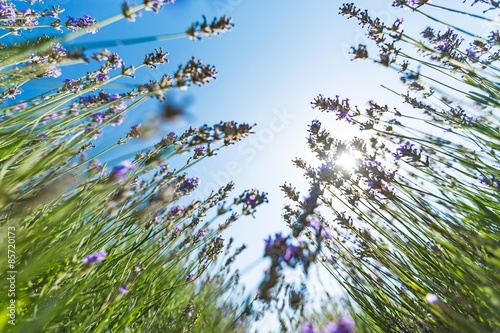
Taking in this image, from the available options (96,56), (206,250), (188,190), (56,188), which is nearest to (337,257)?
(206,250)

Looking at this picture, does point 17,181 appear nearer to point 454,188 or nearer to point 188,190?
point 188,190

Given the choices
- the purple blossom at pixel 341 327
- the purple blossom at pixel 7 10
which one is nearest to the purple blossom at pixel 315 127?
the purple blossom at pixel 341 327

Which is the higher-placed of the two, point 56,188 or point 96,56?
point 96,56

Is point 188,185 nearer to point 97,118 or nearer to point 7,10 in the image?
point 97,118

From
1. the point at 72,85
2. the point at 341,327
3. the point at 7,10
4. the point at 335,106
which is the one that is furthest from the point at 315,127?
the point at 7,10

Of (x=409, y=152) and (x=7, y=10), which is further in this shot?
(x=7, y=10)

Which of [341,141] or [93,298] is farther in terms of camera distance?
[341,141]

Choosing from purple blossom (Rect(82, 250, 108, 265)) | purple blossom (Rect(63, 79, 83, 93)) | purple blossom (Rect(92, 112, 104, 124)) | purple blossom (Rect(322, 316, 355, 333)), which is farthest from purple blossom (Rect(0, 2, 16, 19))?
purple blossom (Rect(322, 316, 355, 333))

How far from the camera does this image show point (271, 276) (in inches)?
38.9

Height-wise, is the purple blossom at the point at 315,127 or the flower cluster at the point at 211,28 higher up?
the flower cluster at the point at 211,28

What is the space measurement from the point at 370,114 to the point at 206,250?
1727 millimetres

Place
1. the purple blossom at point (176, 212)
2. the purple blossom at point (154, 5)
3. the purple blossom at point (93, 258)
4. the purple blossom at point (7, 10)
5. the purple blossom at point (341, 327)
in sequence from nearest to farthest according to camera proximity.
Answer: the purple blossom at point (341, 327), the purple blossom at point (93, 258), the purple blossom at point (154, 5), the purple blossom at point (176, 212), the purple blossom at point (7, 10)

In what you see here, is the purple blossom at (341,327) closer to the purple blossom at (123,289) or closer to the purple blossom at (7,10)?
the purple blossom at (123,289)

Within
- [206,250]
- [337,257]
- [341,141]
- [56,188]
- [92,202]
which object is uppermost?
[56,188]
